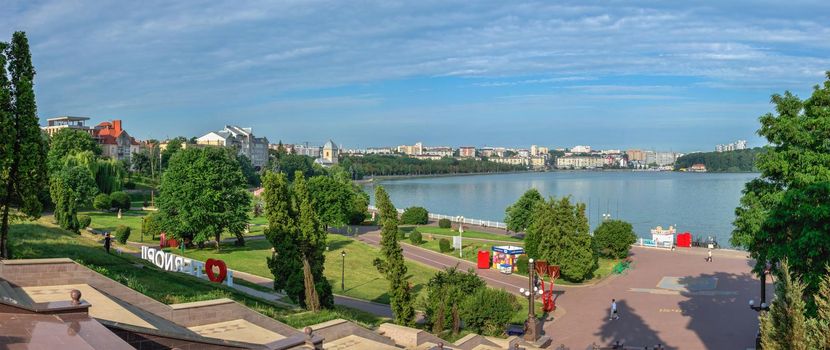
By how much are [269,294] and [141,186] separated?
55725 mm

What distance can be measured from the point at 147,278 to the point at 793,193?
18921 mm

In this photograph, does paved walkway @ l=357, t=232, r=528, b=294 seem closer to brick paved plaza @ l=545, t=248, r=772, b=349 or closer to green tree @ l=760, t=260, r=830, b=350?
brick paved plaza @ l=545, t=248, r=772, b=349

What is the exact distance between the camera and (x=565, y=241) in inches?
1268

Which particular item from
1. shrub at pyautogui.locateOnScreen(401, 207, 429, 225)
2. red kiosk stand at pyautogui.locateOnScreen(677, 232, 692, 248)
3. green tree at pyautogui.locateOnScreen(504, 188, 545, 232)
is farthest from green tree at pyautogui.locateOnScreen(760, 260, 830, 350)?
shrub at pyautogui.locateOnScreen(401, 207, 429, 225)

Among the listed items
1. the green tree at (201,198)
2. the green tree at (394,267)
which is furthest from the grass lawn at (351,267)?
the green tree at (394,267)

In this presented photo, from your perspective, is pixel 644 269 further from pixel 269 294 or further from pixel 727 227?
pixel 727 227

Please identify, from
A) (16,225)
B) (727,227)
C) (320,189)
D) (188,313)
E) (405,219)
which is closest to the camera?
(188,313)

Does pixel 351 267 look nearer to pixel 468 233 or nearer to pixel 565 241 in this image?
pixel 565 241

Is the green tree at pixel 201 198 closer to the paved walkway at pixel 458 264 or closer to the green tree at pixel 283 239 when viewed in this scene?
the paved walkway at pixel 458 264

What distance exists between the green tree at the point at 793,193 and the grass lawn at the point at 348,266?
1399 centimetres

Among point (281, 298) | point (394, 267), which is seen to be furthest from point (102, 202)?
point (394, 267)

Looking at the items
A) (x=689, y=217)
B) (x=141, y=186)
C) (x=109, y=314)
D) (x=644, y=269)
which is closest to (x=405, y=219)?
(x=644, y=269)

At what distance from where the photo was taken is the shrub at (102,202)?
162 feet

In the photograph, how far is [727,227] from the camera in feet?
218
